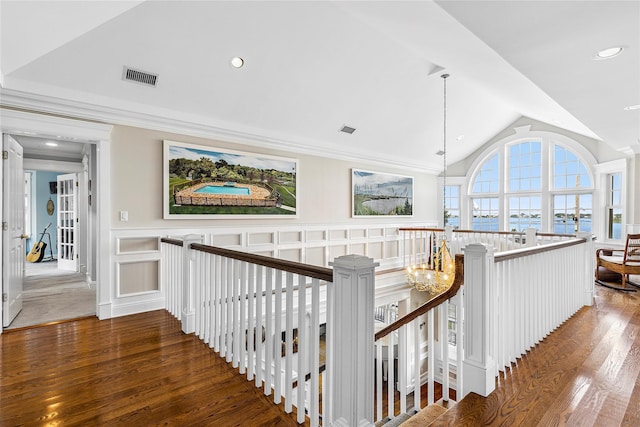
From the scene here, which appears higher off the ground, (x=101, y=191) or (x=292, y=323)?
(x=101, y=191)

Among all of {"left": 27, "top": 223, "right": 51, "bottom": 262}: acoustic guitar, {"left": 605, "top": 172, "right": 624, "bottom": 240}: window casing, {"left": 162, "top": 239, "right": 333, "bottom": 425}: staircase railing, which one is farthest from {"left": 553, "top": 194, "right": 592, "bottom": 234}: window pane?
{"left": 27, "top": 223, "right": 51, "bottom": 262}: acoustic guitar

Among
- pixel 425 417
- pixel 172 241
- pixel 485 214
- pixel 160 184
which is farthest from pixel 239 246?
pixel 485 214

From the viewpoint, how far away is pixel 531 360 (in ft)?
8.17

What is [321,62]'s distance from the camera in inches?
156

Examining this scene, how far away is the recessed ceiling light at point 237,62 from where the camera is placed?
3549mm

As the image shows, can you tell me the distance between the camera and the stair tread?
1838 mm

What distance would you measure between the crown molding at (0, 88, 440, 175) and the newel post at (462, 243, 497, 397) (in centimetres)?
346

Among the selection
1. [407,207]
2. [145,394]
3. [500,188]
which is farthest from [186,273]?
[500,188]

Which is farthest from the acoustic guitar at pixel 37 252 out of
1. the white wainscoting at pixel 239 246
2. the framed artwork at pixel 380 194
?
the framed artwork at pixel 380 194

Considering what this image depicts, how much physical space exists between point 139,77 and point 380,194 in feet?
15.1

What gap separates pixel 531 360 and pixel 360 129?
407 centimetres

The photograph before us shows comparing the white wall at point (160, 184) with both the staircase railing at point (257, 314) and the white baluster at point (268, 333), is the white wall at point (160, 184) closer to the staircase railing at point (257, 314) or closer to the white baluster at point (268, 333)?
the staircase railing at point (257, 314)

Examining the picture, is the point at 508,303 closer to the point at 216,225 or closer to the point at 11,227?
the point at 216,225

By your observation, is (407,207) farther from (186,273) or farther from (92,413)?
(92,413)
